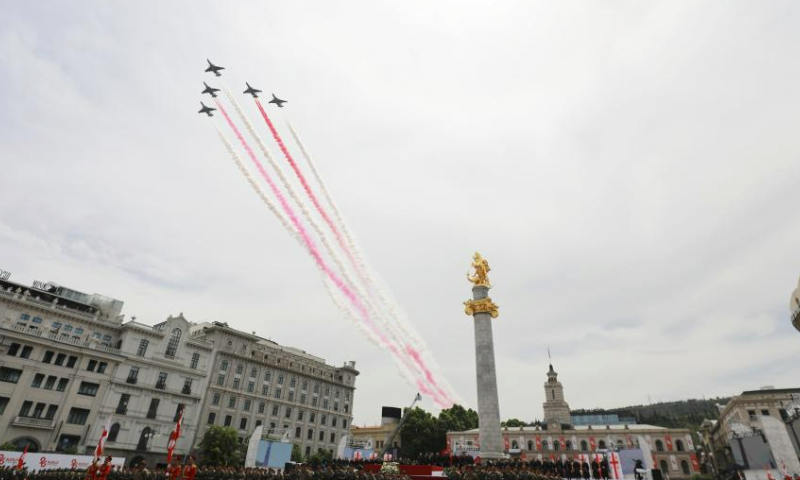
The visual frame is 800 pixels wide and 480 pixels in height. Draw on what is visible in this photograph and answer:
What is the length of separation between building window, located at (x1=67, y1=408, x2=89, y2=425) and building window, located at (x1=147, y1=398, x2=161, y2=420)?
7.26 m

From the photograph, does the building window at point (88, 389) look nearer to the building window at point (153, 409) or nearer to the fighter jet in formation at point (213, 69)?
the building window at point (153, 409)

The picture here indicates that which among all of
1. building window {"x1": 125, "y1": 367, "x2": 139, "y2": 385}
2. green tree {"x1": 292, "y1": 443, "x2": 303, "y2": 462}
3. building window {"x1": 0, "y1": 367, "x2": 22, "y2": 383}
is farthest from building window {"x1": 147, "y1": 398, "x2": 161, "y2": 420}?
green tree {"x1": 292, "y1": 443, "x2": 303, "y2": 462}

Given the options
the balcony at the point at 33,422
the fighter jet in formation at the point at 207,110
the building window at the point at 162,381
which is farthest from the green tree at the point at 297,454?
the fighter jet in formation at the point at 207,110

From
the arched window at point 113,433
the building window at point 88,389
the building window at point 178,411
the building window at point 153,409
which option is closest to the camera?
the building window at point 88,389

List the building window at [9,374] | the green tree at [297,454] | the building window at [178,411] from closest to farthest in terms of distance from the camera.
Result: the building window at [9,374] → the building window at [178,411] → the green tree at [297,454]

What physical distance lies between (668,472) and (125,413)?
8959cm

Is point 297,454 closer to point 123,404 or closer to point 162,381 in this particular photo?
point 162,381

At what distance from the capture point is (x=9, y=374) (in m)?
45.2

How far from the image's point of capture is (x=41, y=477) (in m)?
31.5

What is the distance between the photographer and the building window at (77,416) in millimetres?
48059

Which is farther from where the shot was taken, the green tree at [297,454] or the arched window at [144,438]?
the green tree at [297,454]

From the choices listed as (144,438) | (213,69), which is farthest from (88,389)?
(213,69)

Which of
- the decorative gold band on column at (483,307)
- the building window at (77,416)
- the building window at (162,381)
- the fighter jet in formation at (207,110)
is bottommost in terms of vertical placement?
the building window at (77,416)

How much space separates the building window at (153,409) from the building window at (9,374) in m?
14.9
